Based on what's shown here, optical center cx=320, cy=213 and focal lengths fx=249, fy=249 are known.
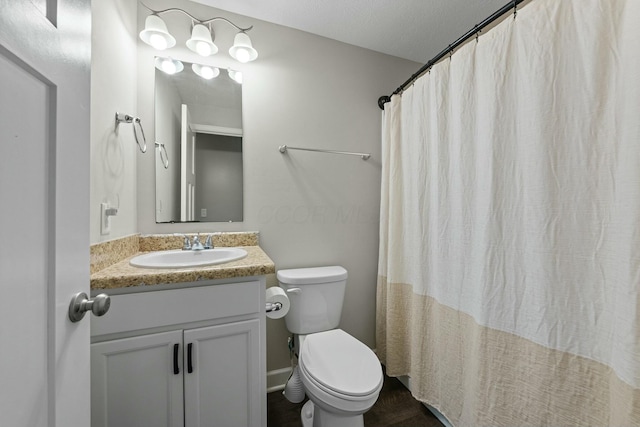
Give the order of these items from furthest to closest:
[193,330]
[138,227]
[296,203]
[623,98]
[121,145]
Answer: [296,203]
[138,227]
[121,145]
[193,330]
[623,98]

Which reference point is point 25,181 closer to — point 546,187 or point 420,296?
point 546,187

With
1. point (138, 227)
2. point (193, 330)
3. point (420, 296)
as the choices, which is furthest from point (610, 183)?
point (138, 227)

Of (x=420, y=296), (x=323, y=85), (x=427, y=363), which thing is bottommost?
(x=427, y=363)

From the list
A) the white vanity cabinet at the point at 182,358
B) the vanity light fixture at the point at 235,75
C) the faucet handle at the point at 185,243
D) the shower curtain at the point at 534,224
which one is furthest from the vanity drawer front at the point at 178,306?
the vanity light fixture at the point at 235,75

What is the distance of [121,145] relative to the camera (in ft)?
3.89

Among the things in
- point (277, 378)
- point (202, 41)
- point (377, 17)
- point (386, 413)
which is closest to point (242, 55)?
point (202, 41)

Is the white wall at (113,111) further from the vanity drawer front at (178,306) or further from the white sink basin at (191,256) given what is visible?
the vanity drawer front at (178,306)

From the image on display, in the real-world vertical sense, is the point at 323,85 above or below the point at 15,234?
above

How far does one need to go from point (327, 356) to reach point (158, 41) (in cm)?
184

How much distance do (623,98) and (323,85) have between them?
144cm

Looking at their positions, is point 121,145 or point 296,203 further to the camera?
point 296,203

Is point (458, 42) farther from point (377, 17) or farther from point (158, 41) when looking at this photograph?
point (158, 41)

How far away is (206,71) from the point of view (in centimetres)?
149

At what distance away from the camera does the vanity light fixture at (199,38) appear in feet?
4.22
